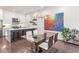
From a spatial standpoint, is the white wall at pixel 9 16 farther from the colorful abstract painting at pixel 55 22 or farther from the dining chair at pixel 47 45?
the dining chair at pixel 47 45

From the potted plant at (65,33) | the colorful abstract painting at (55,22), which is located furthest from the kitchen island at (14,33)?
the potted plant at (65,33)

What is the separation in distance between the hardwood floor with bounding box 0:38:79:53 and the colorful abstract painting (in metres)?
0.29

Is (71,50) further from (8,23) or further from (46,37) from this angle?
(8,23)

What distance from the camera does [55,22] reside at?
9.53ft

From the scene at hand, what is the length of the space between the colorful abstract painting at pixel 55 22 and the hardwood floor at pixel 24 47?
11.4 inches

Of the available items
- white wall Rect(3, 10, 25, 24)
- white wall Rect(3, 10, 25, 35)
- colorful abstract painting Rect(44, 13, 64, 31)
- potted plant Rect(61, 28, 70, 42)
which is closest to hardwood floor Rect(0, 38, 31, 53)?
white wall Rect(3, 10, 25, 35)

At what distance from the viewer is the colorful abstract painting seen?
288 centimetres

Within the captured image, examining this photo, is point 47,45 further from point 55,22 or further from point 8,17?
point 8,17

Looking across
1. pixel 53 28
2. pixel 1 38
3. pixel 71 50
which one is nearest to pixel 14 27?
pixel 1 38

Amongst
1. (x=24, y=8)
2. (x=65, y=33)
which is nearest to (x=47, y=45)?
(x=65, y=33)

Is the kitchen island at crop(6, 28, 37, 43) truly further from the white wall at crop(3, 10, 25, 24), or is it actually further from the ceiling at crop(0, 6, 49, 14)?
the ceiling at crop(0, 6, 49, 14)

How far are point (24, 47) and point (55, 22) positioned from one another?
0.76 m

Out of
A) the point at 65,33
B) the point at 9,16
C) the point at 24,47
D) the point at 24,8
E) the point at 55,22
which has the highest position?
the point at 24,8

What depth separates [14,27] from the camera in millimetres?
2865
